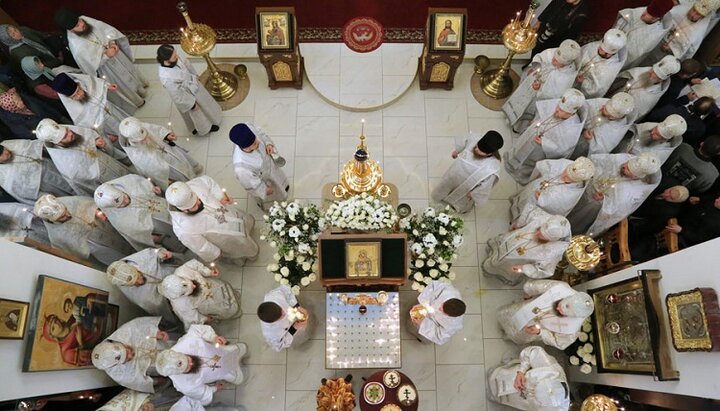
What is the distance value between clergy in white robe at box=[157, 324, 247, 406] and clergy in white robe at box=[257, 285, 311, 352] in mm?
642

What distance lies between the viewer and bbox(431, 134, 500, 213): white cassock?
6613 millimetres

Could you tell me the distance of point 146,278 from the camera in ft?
19.7

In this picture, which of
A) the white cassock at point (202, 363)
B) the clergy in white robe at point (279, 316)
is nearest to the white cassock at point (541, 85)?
the clergy in white robe at point (279, 316)

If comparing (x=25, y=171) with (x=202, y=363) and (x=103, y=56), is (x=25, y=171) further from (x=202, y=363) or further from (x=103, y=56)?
(x=202, y=363)

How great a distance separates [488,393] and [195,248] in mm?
4986

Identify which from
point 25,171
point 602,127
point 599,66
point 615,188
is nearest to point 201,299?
point 25,171

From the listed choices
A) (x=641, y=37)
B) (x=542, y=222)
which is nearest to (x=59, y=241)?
(x=542, y=222)

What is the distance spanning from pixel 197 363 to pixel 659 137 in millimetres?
6702

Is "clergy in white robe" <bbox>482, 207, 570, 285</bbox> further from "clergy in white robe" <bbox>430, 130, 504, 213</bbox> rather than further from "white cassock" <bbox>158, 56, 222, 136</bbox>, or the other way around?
"white cassock" <bbox>158, 56, 222, 136</bbox>

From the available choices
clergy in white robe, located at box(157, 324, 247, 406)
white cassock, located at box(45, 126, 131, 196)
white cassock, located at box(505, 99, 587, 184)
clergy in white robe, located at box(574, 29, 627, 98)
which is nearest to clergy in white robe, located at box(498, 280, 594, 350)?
white cassock, located at box(505, 99, 587, 184)

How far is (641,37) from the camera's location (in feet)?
23.8

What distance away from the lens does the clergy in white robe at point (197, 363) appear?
518 cm

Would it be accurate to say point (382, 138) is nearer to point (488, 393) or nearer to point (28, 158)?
A: point (488, 393)

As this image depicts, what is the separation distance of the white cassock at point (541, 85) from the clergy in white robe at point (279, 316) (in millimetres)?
5038
